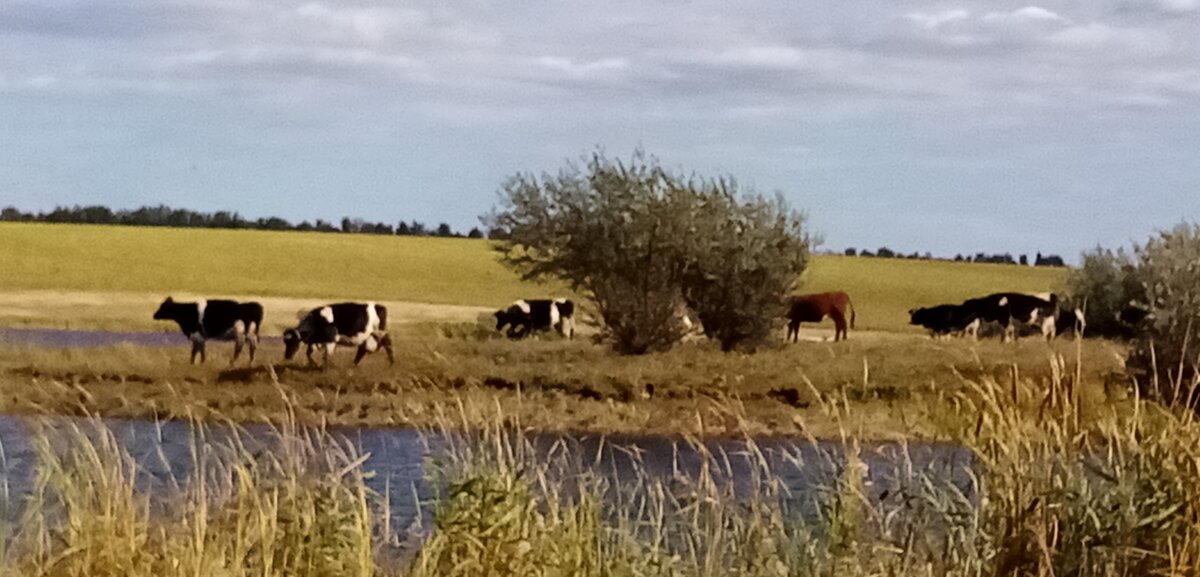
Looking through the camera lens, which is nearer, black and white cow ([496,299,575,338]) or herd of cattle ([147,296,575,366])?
herd of cattle ([147,296,575,366])

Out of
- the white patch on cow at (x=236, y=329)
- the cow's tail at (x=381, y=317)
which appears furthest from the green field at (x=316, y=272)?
the cow's tail at (x=381, y=317)

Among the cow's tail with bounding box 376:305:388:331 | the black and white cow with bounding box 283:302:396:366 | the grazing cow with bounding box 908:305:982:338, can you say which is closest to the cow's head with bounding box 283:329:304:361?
the black and white cow with bounding box 283:302:396:366

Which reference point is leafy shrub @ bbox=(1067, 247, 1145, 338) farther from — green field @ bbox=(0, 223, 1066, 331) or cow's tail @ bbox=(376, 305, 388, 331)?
cow's tail @ bbox=(376, 305, 388, 331)

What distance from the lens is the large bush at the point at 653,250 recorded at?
21.0 meters

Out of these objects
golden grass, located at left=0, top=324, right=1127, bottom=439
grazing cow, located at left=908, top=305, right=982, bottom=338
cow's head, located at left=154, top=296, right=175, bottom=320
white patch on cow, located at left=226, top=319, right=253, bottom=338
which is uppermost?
grazing cow, located at left=908, top=305, right=982, bottom=338

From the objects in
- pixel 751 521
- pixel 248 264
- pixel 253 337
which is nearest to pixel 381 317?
pixel 253 337

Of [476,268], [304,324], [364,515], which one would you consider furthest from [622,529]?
[476,268]

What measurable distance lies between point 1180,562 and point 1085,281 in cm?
2265

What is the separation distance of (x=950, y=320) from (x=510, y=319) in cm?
850

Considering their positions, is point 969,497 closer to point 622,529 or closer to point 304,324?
point 622,529

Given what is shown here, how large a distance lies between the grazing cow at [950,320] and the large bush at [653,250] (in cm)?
642

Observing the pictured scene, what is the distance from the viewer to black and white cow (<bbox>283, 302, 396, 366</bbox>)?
18.8 m

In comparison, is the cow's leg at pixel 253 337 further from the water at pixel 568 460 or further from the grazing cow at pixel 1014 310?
the grazing cow at pixel 1014 310

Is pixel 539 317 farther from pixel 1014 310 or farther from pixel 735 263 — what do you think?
pixel 1014 310
